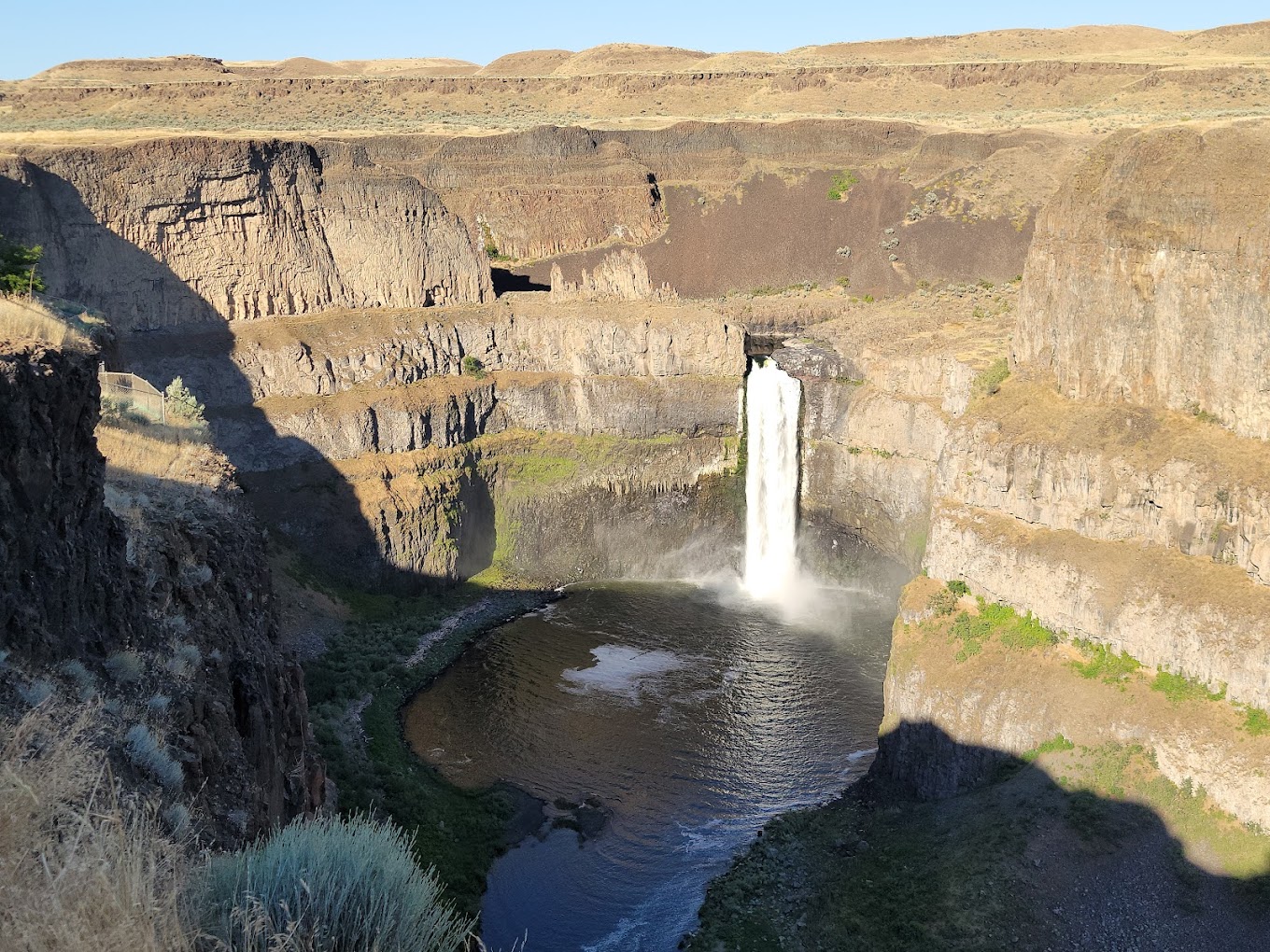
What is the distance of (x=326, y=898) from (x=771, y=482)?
50036 millimetres

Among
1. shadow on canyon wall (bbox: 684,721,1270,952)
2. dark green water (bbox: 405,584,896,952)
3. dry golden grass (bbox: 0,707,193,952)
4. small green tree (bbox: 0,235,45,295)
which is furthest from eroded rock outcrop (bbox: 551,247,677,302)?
dry golden grass (bbox: 0,707,193,952)

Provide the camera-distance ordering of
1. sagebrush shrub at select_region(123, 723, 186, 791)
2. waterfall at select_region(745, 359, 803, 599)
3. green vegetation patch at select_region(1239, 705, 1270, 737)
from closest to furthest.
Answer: sagebrush shrub at select_region(123, 723, 186, 791), green vegetation patch at select_region(1239, 705, 1270, 737), waterfall at select_region(745, 359, 803, 599)

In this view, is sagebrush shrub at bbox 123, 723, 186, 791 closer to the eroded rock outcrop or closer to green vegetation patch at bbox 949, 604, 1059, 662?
green vegetation patch at bbox 949, 604, 1059, 662

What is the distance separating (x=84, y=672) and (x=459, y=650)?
118 feet

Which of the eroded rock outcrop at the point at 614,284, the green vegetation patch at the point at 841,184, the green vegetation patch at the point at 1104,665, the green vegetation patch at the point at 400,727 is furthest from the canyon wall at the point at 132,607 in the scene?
the green vegetation patch at the point at 841,184

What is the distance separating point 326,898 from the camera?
1002 cm

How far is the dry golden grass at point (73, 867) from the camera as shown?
25.8 feet

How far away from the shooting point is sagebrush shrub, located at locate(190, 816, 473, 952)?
949 centimetres

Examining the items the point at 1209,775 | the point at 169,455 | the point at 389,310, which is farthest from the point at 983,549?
the point at 389,310

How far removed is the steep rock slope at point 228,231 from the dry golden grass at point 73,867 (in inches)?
2032

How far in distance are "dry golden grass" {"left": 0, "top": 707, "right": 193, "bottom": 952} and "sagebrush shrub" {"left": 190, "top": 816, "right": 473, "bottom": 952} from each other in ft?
1.64

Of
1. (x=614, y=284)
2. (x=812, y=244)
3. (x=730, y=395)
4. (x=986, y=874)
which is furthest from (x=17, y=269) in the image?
(x=812, y=244)

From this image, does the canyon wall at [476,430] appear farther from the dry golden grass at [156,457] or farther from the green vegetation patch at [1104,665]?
the green vegetation patch at [1104,665]

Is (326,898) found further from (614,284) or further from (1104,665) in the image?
(614,284)
